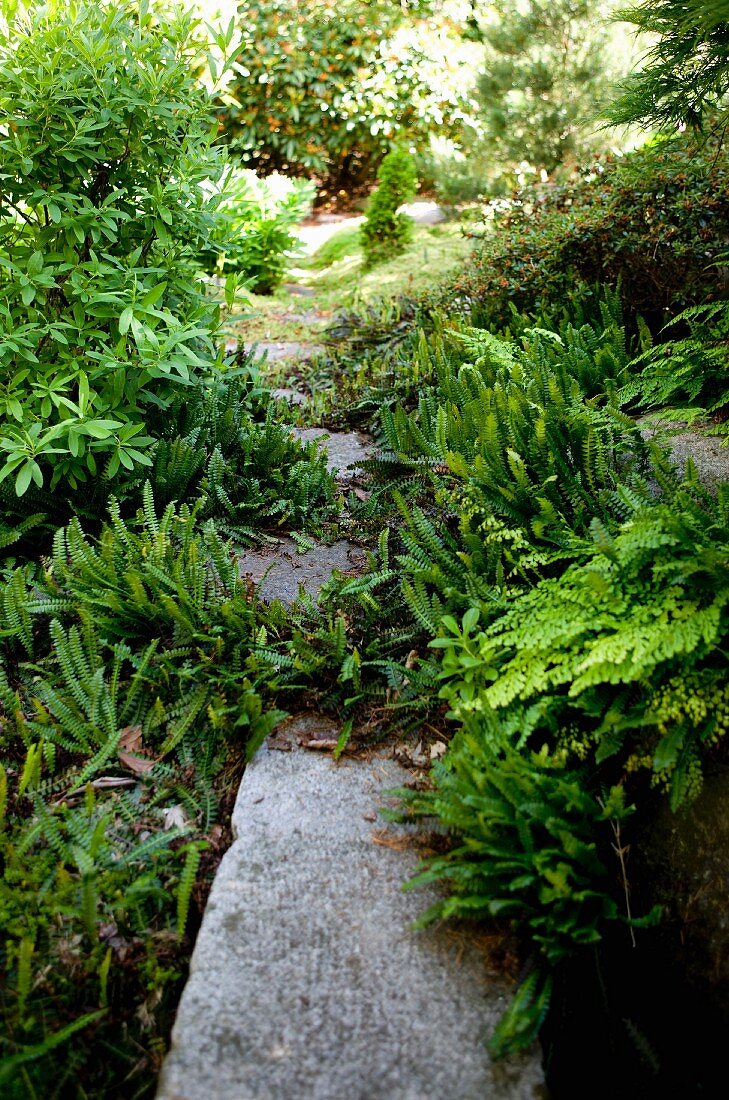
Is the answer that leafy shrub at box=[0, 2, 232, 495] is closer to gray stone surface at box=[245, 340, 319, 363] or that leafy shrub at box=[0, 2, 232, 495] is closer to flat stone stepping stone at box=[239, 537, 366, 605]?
flat stone stepping stone at box=[239, 537, 366, 605]

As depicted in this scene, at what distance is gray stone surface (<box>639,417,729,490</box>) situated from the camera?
3682 mm

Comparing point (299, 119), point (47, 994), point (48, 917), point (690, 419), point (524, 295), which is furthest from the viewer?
point (299, 119)

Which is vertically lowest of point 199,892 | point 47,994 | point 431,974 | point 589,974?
point 589,974

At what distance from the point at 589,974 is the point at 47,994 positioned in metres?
1.56

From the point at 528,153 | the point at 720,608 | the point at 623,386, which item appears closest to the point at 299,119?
the point at 528,153

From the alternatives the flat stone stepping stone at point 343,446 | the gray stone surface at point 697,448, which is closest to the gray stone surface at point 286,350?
the flat stone stepping stone at point 343,446

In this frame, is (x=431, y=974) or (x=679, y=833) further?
(x=679, y=833)

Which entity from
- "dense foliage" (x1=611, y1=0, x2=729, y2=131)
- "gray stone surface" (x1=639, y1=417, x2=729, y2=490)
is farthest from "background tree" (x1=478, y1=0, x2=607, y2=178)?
"gray stone surface" (x1=639, y1=417, x2=729, y2=490)

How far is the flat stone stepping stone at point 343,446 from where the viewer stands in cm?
498

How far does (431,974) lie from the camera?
222cm

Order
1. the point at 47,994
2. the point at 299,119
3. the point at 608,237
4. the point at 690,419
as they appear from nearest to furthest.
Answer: the point at 47,994, the point at 690,419, the point at 608,237, the point at 299,119

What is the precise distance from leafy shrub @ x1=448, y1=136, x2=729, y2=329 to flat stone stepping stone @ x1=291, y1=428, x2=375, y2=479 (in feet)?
4.57

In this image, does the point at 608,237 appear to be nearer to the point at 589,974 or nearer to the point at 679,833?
the point at 679,833

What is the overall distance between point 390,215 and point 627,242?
4.75 meters
